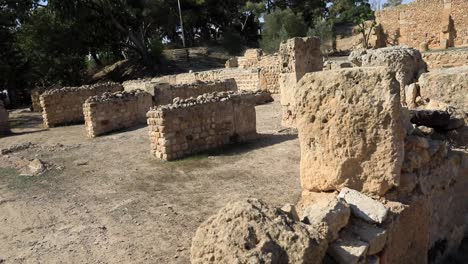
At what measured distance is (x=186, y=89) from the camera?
16156 mm

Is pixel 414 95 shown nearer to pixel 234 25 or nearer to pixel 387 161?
pixel 387 161

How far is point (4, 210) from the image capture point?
695 cm

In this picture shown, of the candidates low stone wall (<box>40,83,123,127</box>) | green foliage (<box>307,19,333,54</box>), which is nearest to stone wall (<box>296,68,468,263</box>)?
low stone wall (<box>40,83,123,127</box>)

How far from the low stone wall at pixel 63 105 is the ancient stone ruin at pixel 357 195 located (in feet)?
47.3

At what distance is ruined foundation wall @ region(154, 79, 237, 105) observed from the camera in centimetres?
1569

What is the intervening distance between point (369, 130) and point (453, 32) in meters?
24.4

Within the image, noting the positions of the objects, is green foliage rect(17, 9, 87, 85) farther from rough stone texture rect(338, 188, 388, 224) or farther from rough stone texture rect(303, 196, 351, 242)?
rough stone texture rect(303, 196, 351, 242)

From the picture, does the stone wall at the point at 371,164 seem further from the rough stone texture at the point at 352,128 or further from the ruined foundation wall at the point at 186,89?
the ruined foundation wall at the point at 186,89

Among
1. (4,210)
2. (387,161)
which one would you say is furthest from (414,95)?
(4,210)

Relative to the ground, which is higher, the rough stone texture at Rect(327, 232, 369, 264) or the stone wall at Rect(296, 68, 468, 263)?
the stone wall at Rect(296, 68, 468, 263)

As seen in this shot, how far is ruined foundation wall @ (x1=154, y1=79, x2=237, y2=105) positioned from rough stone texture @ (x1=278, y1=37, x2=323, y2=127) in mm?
4771

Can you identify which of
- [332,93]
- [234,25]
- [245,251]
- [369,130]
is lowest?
[245,251]

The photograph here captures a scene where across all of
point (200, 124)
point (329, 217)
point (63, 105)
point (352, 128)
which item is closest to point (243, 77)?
point (63, 105)

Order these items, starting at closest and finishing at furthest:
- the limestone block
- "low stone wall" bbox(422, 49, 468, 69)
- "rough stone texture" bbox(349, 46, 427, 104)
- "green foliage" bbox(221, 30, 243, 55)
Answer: the limestone block, "rough stone texture" bbox(349, 46, 427, 104), "low stone wall" bbox(422, 49, 468, 69), "green foliage" bbox(221, 30, 243, 55)
